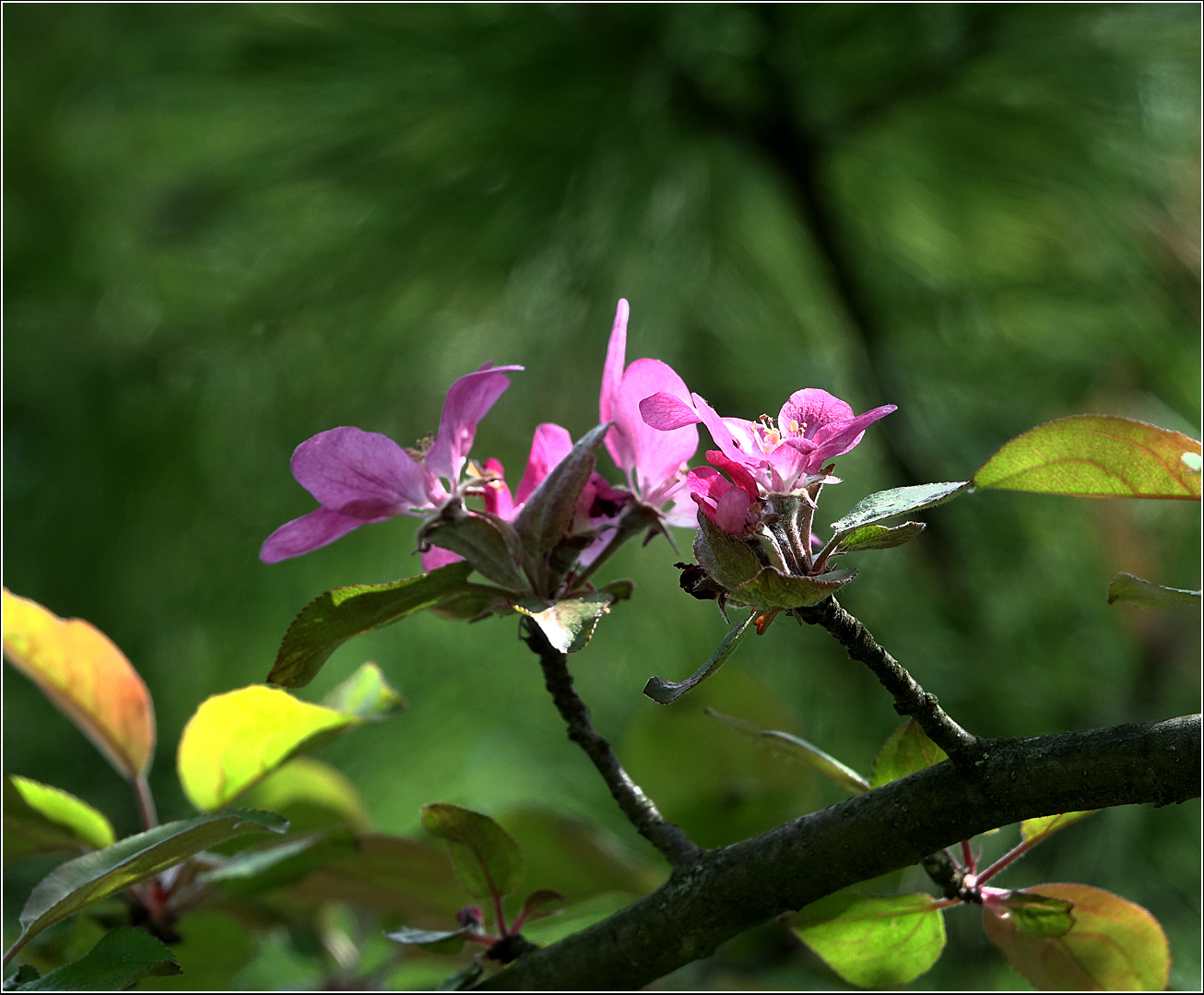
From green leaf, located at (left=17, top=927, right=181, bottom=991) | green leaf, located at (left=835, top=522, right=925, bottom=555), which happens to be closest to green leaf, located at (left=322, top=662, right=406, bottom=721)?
green leaf, located at (left=17, top=927, right=181, bottom=991)

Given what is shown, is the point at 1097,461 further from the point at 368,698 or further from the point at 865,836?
the point at 368,698

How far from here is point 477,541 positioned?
1.01 ft

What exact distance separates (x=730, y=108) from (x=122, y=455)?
684mm

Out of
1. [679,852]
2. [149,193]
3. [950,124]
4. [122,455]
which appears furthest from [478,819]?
[149,193]

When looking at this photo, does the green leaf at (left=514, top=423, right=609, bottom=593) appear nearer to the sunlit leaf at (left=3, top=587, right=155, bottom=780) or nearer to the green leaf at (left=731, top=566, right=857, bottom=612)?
the green leaf at (left=731, top=566, right=857, bottom=612)

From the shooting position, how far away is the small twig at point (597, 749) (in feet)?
1.05

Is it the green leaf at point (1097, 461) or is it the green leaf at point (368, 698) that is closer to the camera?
the green leaf at point (1097, 461)

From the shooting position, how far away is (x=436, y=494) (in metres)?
0.32

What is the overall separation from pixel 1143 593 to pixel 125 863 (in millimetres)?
298

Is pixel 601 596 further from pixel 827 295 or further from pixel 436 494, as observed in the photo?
pixel 827 295

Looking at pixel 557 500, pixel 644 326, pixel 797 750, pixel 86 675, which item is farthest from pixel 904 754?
pixel 644 326

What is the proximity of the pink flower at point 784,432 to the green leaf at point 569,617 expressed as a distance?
0.18ft

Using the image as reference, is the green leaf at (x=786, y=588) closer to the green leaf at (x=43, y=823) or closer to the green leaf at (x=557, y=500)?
the green leaf at (x=557, y=500)

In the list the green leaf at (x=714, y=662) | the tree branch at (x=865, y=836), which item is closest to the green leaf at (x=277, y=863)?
the tree branch at (x=865, y=836)
